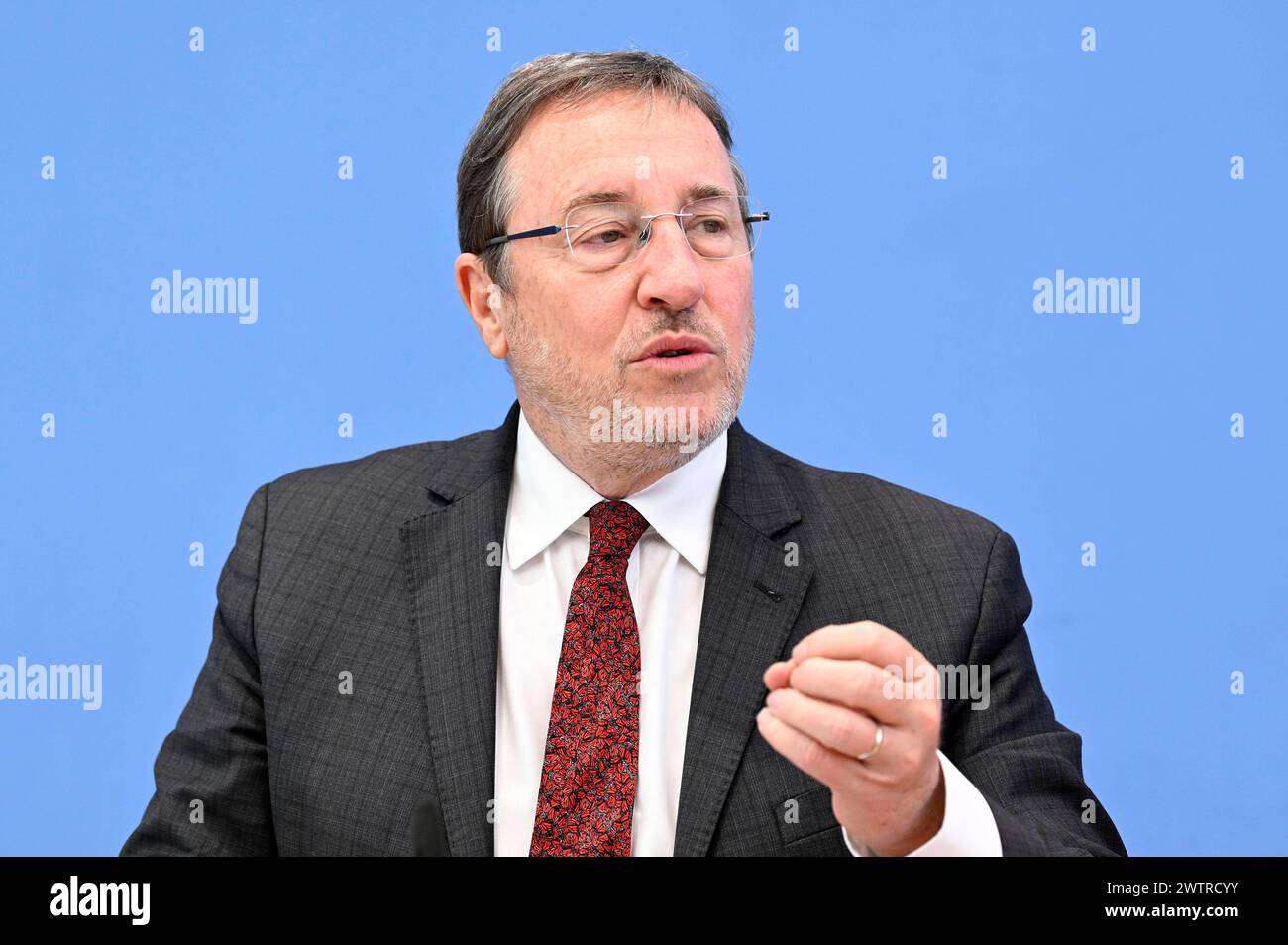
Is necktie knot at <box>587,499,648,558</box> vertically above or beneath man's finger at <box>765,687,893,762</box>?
above

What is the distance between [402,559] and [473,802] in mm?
474

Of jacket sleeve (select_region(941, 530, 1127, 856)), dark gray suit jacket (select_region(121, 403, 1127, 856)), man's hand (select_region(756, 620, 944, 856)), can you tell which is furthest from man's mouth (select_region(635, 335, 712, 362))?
man's hand (select_region(756, 620, 944, 856))

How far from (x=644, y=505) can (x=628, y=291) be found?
1.17 feet

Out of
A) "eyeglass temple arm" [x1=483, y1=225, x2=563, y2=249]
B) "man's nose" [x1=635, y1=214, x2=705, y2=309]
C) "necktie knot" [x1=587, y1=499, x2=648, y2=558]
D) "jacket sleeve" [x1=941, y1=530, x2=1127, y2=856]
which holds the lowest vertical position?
"jacket sleeve" [x1=941, y1=530, x2=1127, y2=856]

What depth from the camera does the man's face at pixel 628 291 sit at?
7.03 ft

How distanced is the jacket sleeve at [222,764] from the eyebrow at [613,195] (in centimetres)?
83

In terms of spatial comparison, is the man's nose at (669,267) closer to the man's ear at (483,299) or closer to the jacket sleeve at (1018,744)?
the man's ear at (483,299)

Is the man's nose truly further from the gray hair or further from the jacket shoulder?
the jacket shoulder

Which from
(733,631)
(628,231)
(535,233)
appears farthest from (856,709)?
(535,233)

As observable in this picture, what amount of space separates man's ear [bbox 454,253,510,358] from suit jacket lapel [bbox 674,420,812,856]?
0.51 metres

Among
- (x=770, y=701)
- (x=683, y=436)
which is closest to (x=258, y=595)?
(x=683, y=436)

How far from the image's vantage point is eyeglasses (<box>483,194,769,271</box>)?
7.20 ft

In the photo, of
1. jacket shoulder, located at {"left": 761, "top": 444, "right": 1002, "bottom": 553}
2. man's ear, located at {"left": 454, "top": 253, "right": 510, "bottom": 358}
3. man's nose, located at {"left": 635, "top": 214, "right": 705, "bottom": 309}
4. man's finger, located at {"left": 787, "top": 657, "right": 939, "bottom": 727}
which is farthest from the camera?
man's ear, located at {"left": 454, "top": 253, "right": 510, "bottom": 358}

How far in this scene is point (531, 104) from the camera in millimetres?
2330
